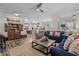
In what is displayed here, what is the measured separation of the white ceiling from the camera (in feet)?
6.34

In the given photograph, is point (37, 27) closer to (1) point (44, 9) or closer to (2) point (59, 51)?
(1) point (44, 9)

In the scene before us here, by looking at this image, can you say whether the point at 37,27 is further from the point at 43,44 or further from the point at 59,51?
the point at 59,51

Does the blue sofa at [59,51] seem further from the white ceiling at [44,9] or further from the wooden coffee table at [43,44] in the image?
the white ceiling at [44,9]

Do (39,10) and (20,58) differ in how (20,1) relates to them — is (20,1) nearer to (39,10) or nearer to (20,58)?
(39,10)

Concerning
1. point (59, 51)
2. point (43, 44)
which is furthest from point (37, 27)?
point (59, 51)

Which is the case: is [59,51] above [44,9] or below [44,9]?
below

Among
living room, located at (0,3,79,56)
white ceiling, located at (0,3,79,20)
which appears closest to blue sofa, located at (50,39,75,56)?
living room, located at (0,3,79,56)

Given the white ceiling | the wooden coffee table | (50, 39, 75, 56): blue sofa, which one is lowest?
(50, 39, 75, 56): blue sofa

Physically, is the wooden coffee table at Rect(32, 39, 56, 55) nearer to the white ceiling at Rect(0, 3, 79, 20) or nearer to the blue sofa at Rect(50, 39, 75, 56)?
the blue sofa at Rect(50, 39, 75, 56)

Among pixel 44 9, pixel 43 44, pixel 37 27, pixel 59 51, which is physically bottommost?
pixel 59 51

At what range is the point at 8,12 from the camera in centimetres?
192

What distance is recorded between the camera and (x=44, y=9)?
196 cm

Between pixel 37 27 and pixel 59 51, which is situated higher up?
pixel 37 27

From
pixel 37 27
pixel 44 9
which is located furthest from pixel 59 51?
pixel 44 9
